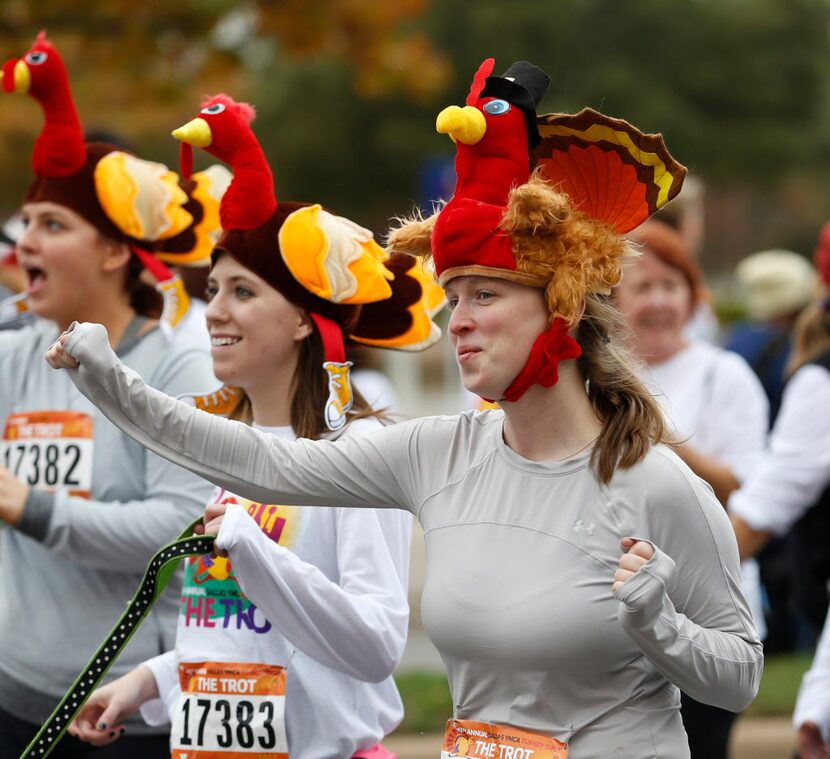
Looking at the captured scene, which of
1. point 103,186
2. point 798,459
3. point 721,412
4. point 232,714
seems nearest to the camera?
point 232,714

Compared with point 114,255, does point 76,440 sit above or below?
below

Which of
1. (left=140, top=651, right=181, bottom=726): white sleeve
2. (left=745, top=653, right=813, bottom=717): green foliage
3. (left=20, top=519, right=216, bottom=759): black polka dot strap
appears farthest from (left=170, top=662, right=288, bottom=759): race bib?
(left=745, top=653, right=813, bottom=717): green foliage

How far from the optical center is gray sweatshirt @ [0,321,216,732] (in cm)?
434

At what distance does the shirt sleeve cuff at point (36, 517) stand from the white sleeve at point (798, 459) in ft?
7.96

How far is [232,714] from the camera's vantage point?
3.83 metres

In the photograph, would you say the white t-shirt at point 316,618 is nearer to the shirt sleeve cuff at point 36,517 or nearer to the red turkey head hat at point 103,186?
the shirt sleeve cuff at point 36,517

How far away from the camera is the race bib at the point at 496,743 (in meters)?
3.05

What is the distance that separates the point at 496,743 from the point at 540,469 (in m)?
0.56

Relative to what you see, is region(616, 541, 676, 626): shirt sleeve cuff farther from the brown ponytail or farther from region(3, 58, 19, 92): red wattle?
region(3, 58, 19, 92): red wattle

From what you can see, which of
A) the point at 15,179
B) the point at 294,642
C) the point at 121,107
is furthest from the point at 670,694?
the point at 15,179

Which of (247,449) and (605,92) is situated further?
(605,92)

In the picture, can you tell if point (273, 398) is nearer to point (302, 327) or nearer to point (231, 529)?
point (302, 327)

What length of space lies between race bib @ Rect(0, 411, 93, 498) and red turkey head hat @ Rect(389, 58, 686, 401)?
1.65 metres

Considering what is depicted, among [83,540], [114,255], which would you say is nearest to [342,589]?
[83,540]
